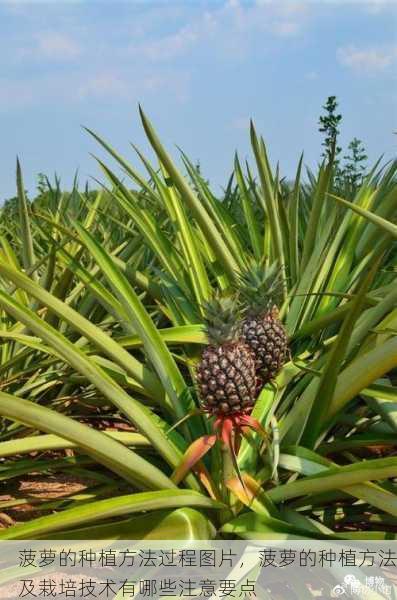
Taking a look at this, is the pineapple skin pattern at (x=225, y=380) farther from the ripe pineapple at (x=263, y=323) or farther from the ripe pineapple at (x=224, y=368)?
the ripe pineapple at (x=263, y=323)

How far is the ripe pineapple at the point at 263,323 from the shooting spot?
5.30 ft

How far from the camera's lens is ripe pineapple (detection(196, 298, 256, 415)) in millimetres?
1256

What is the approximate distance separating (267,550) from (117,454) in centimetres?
34

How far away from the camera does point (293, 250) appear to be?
2.17 meters

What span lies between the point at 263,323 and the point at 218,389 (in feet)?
1.36

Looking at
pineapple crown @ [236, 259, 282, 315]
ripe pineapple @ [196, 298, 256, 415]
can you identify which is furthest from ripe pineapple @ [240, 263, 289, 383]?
ripe pineapple @ [196, 298, 256, 415]

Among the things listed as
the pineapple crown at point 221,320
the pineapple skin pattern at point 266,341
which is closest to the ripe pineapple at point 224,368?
the pineapple crown at point 221,320

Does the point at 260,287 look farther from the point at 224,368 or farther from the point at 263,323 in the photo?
the point at 224,368

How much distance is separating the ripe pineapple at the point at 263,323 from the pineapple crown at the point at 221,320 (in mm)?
305

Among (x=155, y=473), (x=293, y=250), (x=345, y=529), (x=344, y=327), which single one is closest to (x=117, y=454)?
(x=155, y=473)

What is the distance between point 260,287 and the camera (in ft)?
5.40

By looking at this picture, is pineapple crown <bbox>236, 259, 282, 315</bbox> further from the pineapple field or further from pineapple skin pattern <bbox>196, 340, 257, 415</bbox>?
pineapple skin pattern <bbox>196, 340, 257, 415</bbox>

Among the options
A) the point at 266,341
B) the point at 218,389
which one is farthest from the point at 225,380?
the point at 266,341

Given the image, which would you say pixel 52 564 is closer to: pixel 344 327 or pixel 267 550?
pixel 267 550
